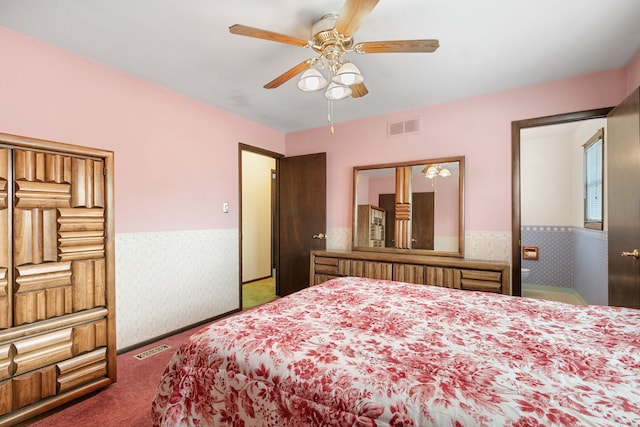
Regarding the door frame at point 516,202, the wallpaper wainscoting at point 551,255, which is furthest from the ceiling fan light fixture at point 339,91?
the wallpaper wainscoting at point 551,255

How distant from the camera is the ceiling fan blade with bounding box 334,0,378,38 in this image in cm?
141

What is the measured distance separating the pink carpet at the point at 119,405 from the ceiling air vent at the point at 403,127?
3.41m

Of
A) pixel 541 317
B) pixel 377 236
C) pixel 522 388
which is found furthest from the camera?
pixel 377 236

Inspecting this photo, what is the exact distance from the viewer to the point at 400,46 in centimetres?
173

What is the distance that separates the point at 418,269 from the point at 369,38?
2198 mm

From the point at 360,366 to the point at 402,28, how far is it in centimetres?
211

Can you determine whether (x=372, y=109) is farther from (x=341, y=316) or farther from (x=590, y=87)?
(x=341, y=316)

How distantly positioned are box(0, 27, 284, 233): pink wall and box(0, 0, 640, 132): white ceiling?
0.16 m

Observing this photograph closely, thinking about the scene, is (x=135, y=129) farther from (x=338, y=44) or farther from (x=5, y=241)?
(x=338, y=44)

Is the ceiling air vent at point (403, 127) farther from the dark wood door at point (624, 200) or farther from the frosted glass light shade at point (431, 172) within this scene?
the dark wood door at point (624, 200)

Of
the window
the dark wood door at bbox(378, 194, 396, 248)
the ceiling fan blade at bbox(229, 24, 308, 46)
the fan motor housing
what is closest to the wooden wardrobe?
the ceiling fan blade at bbox(229, 24, 308, 46)

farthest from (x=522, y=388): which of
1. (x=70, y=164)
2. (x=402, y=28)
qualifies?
(x=70, y=164)

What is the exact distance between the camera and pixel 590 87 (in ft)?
8.75

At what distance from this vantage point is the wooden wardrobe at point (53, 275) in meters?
1.62
